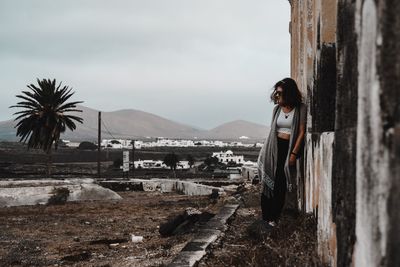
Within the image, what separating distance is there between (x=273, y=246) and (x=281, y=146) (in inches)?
49.7

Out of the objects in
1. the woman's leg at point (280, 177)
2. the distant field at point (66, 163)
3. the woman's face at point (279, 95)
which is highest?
the woman's face at point (279, 95)

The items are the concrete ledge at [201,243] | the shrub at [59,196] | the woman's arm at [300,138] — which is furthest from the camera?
the shrub at [59,196]

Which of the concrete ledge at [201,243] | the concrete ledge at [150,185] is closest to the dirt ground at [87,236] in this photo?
the concrete ledge at [201,243]

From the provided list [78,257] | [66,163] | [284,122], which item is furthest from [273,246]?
[66,163]

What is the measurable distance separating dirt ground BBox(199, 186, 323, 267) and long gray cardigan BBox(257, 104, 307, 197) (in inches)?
15.7

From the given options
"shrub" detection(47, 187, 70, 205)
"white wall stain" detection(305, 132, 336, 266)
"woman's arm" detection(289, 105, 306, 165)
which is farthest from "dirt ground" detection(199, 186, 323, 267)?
"shrub" detection(47, 187, 70, 205)

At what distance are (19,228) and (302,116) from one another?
29.7 feet

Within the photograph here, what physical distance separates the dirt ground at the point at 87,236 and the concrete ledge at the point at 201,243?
0.38 metres

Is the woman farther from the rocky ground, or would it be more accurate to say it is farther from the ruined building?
the ruined building

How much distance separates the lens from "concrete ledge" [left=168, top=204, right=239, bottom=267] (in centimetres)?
470

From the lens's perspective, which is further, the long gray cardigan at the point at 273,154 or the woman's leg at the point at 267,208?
the woman's leg at the point at 267,208

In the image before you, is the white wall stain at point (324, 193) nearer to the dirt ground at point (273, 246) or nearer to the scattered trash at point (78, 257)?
the dirt ground at point (273, 246)

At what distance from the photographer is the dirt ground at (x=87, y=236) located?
7047 mm

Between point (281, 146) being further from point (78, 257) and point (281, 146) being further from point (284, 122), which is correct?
point (78, 257)
